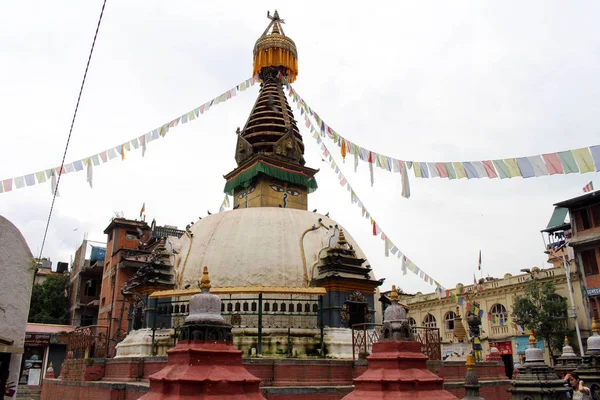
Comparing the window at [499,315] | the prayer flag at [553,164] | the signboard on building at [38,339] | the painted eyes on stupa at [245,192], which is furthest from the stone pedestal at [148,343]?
the window at [499,315]

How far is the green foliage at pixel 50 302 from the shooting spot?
42.8m

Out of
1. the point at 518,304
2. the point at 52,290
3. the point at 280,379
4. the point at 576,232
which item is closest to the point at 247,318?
the point at 280,379

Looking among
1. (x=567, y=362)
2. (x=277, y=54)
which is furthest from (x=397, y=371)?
(x=277, y=54)

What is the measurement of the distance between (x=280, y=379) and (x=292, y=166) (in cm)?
1253

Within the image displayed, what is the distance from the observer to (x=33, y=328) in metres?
36.0

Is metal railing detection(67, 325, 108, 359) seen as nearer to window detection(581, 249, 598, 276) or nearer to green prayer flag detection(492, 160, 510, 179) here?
green prayer flag detection(492, 160, 510, 179)

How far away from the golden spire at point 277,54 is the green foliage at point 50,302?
100.0 ft

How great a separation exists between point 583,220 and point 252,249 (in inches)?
915

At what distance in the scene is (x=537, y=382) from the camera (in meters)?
11.7

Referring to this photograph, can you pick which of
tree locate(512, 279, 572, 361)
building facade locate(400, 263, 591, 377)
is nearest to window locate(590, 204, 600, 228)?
building facade locate(400, 263, 591, 377)

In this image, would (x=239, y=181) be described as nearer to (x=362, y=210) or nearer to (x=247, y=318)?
(x=362, y=210)

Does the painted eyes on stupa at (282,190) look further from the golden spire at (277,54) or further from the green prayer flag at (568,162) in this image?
the green prayer flag at (568,162)

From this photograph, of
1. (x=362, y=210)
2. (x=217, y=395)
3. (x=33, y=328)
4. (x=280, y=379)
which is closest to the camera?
(x=217, y=395)

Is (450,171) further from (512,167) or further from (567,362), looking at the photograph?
(567,362)
